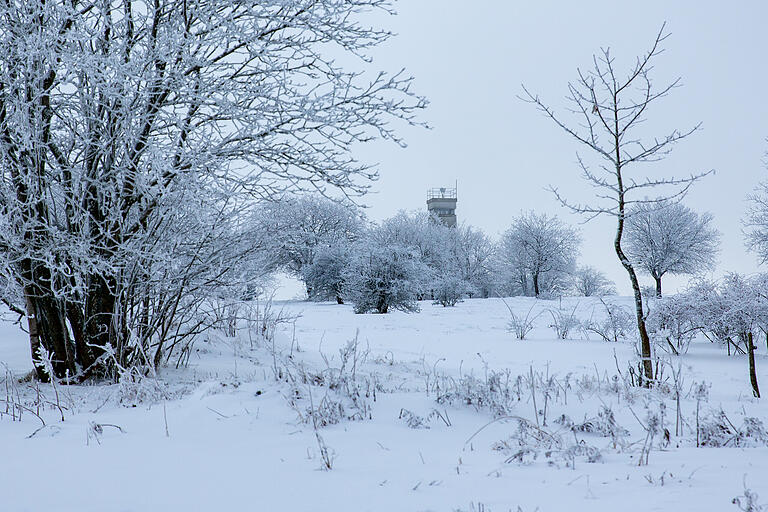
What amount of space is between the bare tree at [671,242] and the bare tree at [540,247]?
6557 mm

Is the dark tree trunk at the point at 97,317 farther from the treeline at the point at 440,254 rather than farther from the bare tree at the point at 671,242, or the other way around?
the bare tree at the point at 671,242

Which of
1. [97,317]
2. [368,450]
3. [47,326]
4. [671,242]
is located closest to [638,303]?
[368,450]

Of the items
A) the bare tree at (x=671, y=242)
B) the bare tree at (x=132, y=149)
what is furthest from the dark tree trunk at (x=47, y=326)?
the bare tree at (x=671, y=242)

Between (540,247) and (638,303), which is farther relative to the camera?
(540,247)

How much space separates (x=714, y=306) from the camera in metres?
8.42

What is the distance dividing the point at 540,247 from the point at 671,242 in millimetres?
9155

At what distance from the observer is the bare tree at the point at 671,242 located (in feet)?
104

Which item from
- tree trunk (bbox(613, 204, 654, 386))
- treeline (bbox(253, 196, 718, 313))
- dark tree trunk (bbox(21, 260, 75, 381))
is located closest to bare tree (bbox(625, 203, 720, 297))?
treeline (bbox(253, 196, 718, 313))

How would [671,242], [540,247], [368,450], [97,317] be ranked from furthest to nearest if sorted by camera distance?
1. [540,247]
2. [671,242]
3. [97,317]
4. [368,450]

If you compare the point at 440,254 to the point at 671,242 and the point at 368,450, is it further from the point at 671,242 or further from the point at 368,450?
the point at 368,450

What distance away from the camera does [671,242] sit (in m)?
31.7

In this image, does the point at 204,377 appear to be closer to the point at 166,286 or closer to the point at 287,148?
the point at 166,286

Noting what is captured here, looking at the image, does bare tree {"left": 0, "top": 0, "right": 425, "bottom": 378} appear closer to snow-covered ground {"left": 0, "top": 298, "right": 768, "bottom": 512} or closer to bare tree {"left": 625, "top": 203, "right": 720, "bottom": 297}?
snow-covered ground {"left": 0, "top": 298, "right": 768, "bottom": 512}

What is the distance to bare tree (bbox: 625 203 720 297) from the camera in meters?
31.6
